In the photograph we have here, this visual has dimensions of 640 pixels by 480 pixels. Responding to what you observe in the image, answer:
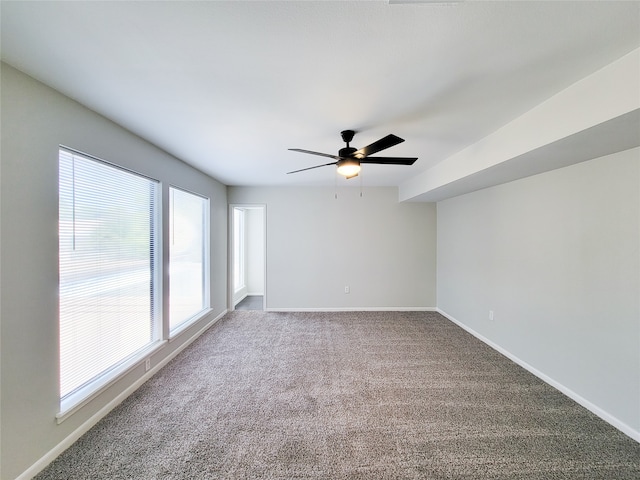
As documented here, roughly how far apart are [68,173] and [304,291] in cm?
373

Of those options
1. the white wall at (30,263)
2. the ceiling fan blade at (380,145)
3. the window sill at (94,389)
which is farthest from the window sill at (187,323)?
the ceiling fan blade at (380,145)

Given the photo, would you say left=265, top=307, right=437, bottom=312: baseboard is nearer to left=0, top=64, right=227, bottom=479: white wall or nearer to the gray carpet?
the gray carpet

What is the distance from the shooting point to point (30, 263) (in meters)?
1.48

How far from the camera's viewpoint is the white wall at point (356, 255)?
4797 mm

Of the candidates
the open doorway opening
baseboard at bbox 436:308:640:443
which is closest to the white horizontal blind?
the open doorway opening

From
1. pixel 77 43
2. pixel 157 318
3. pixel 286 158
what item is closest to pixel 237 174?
pixel 286 158

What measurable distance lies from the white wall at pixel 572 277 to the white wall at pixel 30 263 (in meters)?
4.12

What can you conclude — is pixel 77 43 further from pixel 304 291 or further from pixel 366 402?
pixel 304 291

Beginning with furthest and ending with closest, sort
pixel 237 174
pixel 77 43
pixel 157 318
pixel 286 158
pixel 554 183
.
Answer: pixel 237 174, pixel 286 158, pixel 157 318, pixel 554 183, pixel 77 43

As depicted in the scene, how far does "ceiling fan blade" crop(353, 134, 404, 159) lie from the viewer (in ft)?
5.69

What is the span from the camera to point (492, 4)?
1.02m

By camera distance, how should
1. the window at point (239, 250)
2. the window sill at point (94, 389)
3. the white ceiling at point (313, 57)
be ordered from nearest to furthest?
the white ceiling at point (313, 57) < the window sill at point (94, 389) < the window at point (239, 250)

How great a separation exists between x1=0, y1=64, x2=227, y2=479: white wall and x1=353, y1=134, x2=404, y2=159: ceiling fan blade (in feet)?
7.11

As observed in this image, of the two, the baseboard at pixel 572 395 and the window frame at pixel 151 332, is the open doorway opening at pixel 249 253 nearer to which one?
the window frame at pixel 151 332
